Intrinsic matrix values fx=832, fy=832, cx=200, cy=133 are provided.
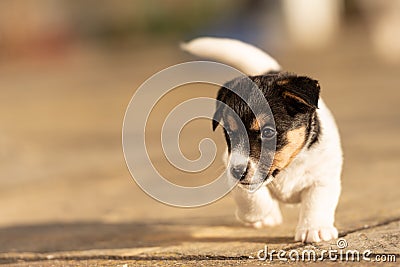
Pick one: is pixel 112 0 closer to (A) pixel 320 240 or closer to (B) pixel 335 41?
(B) pixel 335 41

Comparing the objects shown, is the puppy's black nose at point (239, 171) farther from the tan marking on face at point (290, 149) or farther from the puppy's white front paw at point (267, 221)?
the puppy's white front paw at point (267, 221)

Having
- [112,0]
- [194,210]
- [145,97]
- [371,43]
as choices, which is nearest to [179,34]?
[112,0]

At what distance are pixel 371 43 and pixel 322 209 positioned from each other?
21393 mm

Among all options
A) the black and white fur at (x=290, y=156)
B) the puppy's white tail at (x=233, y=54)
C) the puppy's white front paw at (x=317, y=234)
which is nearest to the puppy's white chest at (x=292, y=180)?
the black and white fur at (x=290, y=156)

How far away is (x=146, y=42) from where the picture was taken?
100ft

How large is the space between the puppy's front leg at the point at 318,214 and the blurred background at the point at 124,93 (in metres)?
0.46

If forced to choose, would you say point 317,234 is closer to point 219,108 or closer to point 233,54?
point 219,108

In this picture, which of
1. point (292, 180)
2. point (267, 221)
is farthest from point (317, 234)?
point (267, 221)

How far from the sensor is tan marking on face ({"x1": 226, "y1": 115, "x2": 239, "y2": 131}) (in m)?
4.25

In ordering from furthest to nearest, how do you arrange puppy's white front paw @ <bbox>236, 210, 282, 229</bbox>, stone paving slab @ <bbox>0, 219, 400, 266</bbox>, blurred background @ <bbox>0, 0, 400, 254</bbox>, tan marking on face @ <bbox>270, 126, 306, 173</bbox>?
blurred background @ <bbox>0, 0, 400, 254</bbox>
puppy's white front paw @ <bbox>236, 210, 282, 229</bbox>
tan marking on face @ <bbox>270, 126, 306, 173</bbox>
stone paving slab @ <bbox>0, 219, 400, 266</bbox>

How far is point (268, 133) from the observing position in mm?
4227

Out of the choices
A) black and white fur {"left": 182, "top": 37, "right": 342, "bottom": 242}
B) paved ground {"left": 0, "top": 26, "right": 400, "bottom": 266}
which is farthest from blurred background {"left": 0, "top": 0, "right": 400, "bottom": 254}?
black and white fur {"left": 182, "top": 37, "right": 342, "bottom": 242}

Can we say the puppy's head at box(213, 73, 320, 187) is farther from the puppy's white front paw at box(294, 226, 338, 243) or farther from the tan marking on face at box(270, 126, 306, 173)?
the puppy's white front paw at box(294, 226, 338, 243)

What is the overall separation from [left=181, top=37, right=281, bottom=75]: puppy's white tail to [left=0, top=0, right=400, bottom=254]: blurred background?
0.68 metres
